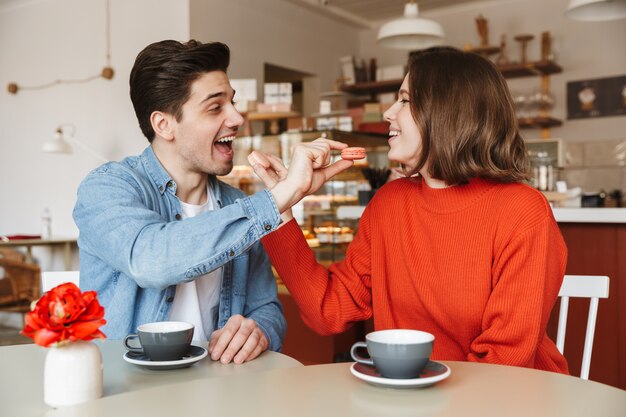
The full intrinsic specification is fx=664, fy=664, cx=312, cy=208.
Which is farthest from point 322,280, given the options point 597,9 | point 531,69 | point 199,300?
point 531,69

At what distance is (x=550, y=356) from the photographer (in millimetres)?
1550

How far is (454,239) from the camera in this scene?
156 cm

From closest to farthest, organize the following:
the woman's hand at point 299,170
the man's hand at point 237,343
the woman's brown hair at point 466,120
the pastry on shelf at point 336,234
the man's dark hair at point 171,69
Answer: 1. the man's hand at point 237,343
2. the woman's hand at point 299,170
3. the woman's brown hair at point 466,120
4. the man's dark hair at point 171,69
5. the pastry on shelf at point 336,234

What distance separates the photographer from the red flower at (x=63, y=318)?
93 cm

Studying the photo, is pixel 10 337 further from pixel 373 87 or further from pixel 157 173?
pixel 157 173

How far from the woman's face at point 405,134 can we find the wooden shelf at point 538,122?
4779 mm

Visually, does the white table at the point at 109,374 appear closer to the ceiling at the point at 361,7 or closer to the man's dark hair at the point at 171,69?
the man's dark hair at the point at 171,69

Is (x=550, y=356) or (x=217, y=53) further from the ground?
(x=217, y=53)

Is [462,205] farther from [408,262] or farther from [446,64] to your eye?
[446,64]

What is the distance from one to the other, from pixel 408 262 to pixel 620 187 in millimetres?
5278

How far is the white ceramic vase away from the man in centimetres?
29

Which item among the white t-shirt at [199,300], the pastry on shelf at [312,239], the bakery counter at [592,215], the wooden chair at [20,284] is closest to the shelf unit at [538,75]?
the pastry on shelf at [312,239]

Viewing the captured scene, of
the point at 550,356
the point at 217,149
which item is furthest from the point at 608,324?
the point at 217,149

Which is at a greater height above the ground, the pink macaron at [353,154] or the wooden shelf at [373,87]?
the wooden shelf at [373,87]
